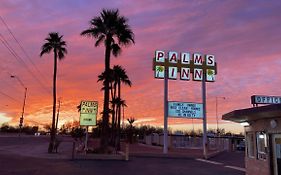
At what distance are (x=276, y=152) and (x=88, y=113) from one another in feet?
79.3

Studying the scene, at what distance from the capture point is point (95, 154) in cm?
3052

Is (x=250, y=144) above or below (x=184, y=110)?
below

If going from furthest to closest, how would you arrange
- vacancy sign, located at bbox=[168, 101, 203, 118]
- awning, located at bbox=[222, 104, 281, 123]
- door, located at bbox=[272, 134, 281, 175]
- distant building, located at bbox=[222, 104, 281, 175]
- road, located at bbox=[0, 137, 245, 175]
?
1. vacancy sign, located at bbox=[168, 101, 203, 118]
2. road, located at bbox=[0, 137, 245, 175]
3. door, located at bbox=[272, 134, 281, 175]
4. distant building, located at bbox=[222, 104, 281, 175]
5. awning, located at bbox=[222, 104, 281, 123]

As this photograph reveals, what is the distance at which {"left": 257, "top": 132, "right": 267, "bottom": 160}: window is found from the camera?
12.9 meters

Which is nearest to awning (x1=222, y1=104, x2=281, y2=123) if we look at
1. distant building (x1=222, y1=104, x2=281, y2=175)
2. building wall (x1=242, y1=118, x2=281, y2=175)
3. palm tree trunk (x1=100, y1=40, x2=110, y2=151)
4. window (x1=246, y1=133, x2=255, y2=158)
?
distant building (x1=222, y1=104, x2=281, y2=175)

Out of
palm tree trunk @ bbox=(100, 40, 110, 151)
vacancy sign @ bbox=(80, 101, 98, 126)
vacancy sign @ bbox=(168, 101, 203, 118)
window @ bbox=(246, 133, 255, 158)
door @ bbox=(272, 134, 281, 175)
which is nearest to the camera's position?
door @ bbox=(272, 134, 281, 175)

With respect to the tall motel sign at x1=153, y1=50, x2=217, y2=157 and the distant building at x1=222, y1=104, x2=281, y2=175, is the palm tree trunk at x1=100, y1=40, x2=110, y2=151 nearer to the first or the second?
the tall motel sign at x1=153, y1=50, x2=217, y2=157

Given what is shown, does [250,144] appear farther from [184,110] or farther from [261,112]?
[184,110]

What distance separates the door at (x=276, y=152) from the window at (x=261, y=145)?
1.56ft

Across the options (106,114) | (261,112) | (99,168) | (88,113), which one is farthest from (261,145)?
(88,113)

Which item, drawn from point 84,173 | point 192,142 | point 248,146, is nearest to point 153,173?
point 84,173

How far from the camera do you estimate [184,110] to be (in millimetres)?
37531

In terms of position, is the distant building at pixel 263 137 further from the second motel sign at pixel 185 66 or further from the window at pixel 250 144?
the second motel sign at pixel 185 66

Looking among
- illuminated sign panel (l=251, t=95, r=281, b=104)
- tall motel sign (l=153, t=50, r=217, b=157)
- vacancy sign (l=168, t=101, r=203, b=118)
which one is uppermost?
tall motel sign (l=153, t=50, r=217, b=157)
